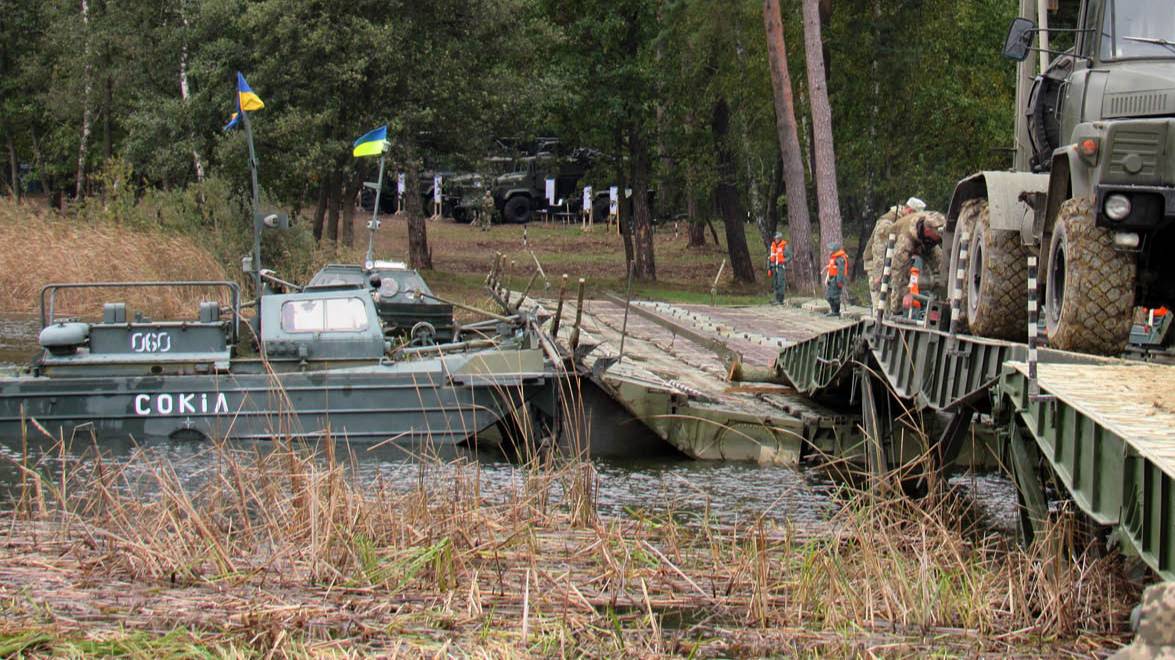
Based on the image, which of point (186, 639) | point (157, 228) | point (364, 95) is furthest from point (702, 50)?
point (186, 639)

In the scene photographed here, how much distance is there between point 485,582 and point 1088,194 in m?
3.85

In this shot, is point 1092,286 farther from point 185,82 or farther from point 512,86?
point 185,82

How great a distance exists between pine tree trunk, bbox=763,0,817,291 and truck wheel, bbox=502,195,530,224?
1578 centimetres

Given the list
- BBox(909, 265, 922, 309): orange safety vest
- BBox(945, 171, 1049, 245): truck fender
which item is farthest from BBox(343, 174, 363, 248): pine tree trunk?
BBox(945, 171, 1049, 245): truck fender

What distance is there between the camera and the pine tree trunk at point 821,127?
26.8 metres

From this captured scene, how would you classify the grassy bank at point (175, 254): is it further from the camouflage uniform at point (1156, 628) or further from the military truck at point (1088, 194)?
the camouflage uniform at point (1156, 628)

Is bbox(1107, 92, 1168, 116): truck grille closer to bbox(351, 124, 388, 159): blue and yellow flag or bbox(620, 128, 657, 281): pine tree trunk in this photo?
bbox(351, 124, 388, 159): blue and yellow flag

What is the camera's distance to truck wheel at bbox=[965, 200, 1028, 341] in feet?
31.8

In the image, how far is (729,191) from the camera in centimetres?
3428

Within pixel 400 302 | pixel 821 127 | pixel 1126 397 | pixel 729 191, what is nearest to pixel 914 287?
pixel 1126 397

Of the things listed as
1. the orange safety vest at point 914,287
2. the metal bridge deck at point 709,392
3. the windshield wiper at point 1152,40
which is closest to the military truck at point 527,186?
the metal bridge deck at point 709,392

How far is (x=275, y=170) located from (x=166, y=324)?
14624 mm

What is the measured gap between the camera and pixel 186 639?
6.33 m

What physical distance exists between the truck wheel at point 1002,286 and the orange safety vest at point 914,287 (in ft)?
10.1
